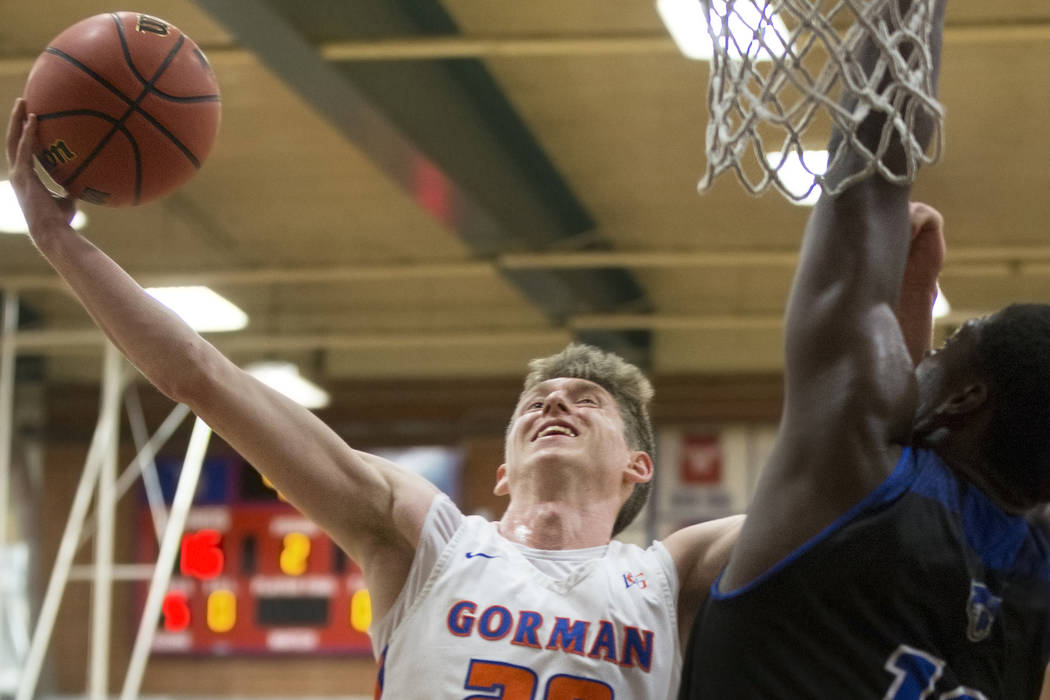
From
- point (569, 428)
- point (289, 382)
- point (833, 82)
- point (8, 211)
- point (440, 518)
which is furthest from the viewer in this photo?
point (289, 382)

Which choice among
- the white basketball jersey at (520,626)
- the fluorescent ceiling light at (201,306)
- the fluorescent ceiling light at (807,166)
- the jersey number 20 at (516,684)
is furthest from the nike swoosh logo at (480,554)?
the fluorescent ceiling light at (201,306)

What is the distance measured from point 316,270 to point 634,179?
9.02ft

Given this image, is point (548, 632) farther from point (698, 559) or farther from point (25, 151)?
point (25, 151)

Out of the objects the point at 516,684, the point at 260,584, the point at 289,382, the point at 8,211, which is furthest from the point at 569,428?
the point at 260,584

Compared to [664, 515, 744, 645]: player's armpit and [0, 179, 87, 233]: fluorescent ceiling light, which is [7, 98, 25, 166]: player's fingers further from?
[0, 179, 87, 233]: fluorescent ceiling light

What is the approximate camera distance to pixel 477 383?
14.8 metres

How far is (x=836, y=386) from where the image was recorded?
1.75 m

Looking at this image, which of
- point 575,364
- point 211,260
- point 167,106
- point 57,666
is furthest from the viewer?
point 57,666

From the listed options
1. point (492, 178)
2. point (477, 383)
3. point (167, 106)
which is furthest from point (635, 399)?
point (477, 383)

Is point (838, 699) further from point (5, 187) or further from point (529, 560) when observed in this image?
point (5, 187)

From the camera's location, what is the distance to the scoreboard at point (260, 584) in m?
13.2

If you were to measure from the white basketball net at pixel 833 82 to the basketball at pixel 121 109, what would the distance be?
128 cm

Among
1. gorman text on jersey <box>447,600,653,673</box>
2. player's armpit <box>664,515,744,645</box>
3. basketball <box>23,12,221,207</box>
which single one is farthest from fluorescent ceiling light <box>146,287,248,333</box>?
gorman text on jersey <box>447,600,653,673</box>

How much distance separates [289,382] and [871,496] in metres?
10.6
